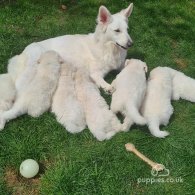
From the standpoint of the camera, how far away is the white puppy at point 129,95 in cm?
584

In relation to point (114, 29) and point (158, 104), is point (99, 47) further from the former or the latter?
point (158, 104)

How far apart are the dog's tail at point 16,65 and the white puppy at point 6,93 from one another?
0.19m

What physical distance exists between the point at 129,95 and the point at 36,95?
123 cm

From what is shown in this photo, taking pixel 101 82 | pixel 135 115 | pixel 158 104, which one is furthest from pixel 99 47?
pixel 135 115

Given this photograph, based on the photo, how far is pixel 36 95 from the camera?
19.7 feet

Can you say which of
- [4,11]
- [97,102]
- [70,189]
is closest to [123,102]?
[97,102]

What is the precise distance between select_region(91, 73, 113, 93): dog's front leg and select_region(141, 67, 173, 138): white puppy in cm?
61

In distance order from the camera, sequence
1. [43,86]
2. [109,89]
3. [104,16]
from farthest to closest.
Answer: [104,16]
[109,89]
[43,86]

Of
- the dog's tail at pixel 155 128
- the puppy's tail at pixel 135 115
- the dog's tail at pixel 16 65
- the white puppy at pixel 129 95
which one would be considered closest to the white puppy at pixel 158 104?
the dog's tail at pixel 155 128

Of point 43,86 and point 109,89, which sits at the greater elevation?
point 43,86

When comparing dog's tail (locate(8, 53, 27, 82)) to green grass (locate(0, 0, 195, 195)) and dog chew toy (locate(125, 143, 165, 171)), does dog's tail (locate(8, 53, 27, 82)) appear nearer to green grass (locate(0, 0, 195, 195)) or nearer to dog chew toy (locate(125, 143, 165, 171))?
green grass (locate(0, 0, 195, 195))

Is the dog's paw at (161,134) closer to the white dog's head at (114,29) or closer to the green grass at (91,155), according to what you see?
the green grass at (91,155)

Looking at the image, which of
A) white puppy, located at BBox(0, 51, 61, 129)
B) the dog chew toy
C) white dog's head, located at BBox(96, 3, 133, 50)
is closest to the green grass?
the dog chew toy

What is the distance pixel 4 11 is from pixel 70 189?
4824 mm
